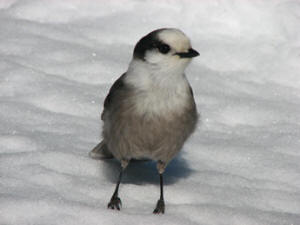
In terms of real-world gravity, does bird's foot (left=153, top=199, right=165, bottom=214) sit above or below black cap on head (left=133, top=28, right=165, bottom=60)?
below

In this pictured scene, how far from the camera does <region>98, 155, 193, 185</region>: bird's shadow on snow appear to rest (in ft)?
16.4

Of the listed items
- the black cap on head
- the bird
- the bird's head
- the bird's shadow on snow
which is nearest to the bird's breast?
the bird

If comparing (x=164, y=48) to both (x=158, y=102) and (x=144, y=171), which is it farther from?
(x=144, y=171)

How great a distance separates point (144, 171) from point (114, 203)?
0.98m

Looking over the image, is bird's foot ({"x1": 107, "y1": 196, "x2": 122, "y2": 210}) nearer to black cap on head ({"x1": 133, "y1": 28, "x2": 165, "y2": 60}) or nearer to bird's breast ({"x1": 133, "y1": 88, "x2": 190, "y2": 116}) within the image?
bird's breast ({"x1": 133, "y1": 88, "x2": 190, "y2": 116})

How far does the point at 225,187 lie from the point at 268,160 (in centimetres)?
72

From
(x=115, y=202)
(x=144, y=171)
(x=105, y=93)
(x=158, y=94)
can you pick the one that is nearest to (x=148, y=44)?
(x=158, y=94)

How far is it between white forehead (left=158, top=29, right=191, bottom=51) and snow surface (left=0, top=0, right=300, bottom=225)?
3.86ft

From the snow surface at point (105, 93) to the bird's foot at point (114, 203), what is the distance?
0.06 meters

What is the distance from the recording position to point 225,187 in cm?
489

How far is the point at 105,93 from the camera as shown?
21.5ft

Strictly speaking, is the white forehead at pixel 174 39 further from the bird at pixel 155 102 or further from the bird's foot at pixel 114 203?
the bird's foot at pixel 114 203

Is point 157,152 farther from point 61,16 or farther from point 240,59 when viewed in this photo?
point 61,16

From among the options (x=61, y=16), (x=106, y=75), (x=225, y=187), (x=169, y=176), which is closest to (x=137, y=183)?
(x=169, y=176)
